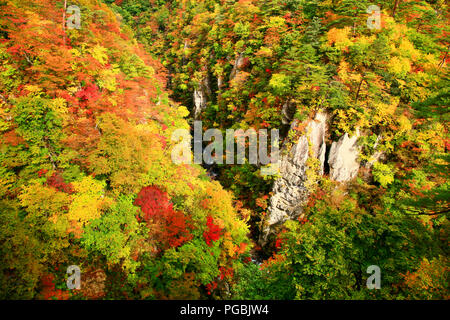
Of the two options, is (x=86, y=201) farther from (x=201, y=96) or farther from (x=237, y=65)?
(x=201, y=96)

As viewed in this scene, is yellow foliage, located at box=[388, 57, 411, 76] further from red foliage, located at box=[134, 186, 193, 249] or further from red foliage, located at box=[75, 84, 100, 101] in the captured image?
red foliage, located at box=[75, 84, 100, 101]

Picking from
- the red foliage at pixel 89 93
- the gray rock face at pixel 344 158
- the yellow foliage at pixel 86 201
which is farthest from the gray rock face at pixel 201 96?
the yellow foliage at pixel 86 201

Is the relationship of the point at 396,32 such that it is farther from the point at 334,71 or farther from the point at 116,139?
the point at 116,139

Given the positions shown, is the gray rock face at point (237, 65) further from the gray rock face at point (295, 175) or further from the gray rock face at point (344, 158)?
the gray rock face at point (344, 158)

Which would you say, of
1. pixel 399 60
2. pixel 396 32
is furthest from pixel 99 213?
pixel 396 32

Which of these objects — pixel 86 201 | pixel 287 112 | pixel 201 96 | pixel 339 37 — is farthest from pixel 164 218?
pixel 201 96

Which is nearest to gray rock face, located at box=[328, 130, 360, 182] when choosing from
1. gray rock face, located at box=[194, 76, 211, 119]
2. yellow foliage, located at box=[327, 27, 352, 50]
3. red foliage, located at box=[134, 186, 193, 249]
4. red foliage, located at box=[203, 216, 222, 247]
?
yellow foliage, located at box=[327, 27, 352, 50]

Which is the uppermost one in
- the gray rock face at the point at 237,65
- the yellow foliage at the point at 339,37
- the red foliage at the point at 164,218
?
the gray rock face at the point at 237,65
